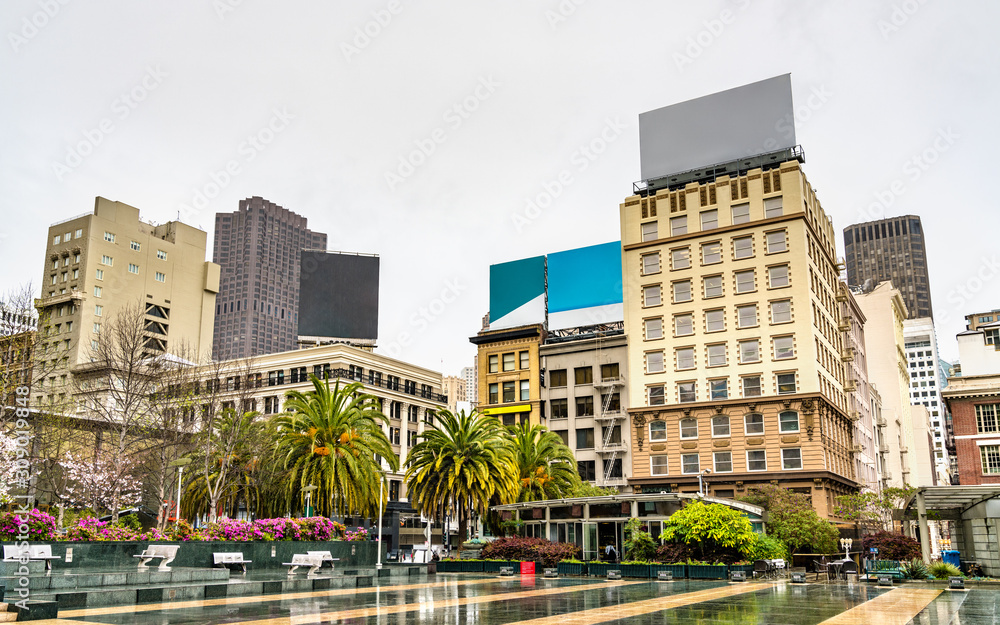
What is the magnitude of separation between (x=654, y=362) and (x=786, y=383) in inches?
454

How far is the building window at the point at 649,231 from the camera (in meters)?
76.0

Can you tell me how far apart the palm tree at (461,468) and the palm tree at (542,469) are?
4809mm

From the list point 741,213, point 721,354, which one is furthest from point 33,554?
point 741,213

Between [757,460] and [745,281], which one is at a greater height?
[745,281]

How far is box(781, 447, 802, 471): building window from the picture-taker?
64438mm

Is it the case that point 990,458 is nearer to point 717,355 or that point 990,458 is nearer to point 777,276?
point 777,276

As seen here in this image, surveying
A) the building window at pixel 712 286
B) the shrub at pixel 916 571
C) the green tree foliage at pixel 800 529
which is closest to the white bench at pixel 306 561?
the shrub at pixel 916 571

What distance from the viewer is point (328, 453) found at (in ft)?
158

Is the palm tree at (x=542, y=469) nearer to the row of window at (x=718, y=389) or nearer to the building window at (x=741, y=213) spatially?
the row of window at (x=718, y=389)

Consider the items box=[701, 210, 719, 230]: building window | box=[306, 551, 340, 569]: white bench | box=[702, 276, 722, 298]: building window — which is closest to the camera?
box=[306, 551, 340, 569]: white bench

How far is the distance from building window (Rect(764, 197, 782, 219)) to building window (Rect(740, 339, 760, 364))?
10821mm

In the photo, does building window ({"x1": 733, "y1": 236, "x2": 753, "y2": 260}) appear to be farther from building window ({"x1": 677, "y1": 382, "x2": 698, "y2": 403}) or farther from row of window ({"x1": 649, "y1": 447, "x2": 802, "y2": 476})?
row of window ({"x1": 649, "y1": 447, "x2": 802, "y2": 476})

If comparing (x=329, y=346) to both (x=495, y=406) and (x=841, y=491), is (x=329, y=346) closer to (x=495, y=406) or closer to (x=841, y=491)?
(x=495, y=406)

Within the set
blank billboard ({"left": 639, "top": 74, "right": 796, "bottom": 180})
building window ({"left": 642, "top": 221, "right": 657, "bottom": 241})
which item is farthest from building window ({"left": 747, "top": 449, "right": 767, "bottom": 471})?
blank billboard ({"left": 639, "top": 74, "right": 796, "bottom": 180})
